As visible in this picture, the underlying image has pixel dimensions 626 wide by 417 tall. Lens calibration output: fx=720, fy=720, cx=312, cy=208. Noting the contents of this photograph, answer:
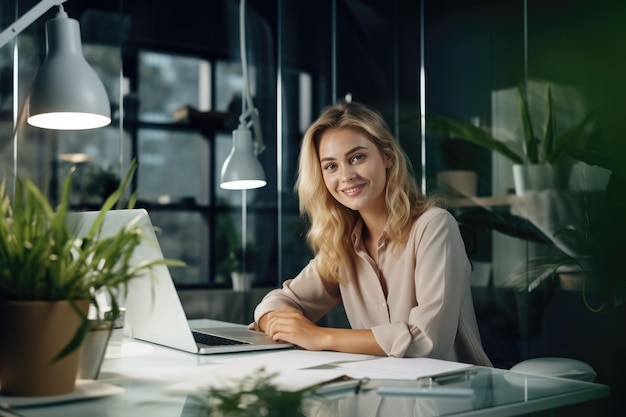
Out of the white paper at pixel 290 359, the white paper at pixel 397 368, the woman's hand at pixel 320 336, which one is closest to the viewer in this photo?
the white paper at pixel 397 368

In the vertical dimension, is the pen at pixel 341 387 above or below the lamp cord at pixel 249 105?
below

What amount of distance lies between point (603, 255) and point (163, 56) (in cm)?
271

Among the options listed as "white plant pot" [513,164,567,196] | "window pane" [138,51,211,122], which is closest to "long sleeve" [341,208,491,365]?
"white plant pot" [513,164,567,196]

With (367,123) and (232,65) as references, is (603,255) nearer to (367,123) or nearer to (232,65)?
(367,123)

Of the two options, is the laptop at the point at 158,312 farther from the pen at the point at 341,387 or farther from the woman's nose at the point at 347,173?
the woman's nose at the point at 347,173

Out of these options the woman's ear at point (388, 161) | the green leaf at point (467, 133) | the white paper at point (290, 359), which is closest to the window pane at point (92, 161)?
the green leaf at point (467, 133)

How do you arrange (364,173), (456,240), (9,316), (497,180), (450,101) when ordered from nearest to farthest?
(9,316) < (456,240) < (364,173) < (497,180) < (450,101)

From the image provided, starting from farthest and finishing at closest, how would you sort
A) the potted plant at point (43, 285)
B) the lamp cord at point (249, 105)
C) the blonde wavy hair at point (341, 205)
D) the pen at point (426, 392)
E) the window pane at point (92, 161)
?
the window pane at point (92, 161)
the lamp cord at point (249, 105)
the blonde wavy hair at point (341, 205)
the pen at point (426, 392)
the potted plant at point (43, 285)

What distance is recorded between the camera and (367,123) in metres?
2.33

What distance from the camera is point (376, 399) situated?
3.79 ft

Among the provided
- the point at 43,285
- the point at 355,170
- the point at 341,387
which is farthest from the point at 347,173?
the point at 43,285

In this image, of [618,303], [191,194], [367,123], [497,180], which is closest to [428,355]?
[367,123]

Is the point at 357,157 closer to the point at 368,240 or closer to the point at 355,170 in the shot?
the point at 355,170

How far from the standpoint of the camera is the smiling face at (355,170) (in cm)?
226
